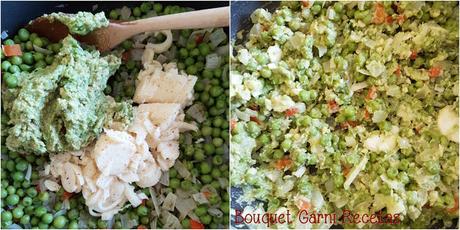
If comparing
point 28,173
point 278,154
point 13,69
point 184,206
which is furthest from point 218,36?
point 28,173

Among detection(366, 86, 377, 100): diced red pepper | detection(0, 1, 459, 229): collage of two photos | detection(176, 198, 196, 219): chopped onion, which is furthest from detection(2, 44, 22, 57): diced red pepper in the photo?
detection(366, 86, 377, 100): diced red pepper

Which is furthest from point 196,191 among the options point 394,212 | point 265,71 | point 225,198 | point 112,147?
point 394,212

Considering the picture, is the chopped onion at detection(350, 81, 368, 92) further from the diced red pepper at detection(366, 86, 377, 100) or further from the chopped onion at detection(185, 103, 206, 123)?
the chopped onion at detection(185, 103, 206, 123)

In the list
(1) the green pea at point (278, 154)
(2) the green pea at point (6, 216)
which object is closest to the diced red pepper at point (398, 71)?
(1) the green pea at point (278, 154)

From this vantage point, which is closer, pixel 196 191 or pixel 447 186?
pixel 447 186

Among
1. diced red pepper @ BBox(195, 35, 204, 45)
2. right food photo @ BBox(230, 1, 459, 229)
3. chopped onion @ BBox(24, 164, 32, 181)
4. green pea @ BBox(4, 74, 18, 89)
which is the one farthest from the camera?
diced red pepper @ BBox(195, 35, 204, 45)

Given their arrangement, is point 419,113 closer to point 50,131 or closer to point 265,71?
point 265,71

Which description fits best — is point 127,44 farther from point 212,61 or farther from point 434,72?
point 434,72
